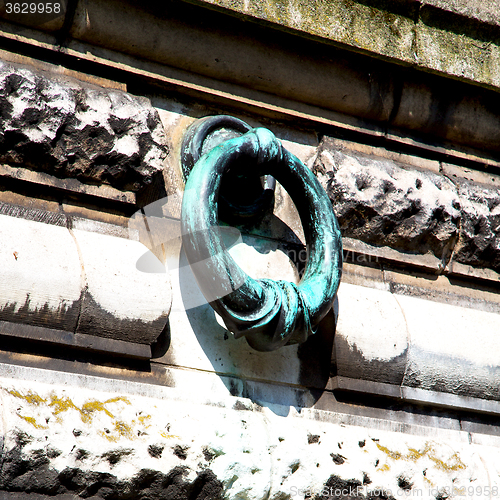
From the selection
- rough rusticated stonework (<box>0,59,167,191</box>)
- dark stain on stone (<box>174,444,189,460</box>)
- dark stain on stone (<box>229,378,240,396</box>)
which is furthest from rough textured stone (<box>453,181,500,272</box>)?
dark stain on stone (<box>174,444,189,460</box>)

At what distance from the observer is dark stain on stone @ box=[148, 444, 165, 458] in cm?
163

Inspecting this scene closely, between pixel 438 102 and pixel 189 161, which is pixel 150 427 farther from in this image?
pixel 438 102

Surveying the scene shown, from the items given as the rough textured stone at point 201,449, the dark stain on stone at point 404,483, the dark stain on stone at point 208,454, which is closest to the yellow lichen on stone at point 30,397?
the rough textured stone at point 201,449

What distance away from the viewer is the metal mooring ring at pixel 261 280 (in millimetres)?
1781

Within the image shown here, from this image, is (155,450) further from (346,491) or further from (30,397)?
(346,491)

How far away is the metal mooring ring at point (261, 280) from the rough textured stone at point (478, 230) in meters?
0.68

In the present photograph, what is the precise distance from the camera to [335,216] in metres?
2.12

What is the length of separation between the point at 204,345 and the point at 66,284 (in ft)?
1.61

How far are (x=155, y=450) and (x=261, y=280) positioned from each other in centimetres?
59

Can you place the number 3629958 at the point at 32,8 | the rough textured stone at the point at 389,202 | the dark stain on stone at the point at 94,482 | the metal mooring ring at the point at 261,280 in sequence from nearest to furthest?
the dark stain on stone at the point at 94,482, the metal mooring ring at the point at 261,280, the number 3629958 at the point at 32,8, the rough textured stone at the point at 389,202

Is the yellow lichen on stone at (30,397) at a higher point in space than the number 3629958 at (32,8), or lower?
lower

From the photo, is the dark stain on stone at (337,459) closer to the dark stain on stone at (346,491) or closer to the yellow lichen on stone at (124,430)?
the dark stain on stone at (346,491)

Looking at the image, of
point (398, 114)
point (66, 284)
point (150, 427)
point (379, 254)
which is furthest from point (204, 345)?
point (398, 114)

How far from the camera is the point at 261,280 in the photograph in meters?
1.90
